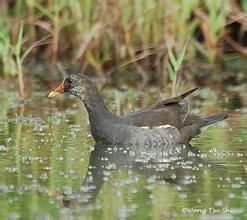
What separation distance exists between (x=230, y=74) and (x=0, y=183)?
5342 mm

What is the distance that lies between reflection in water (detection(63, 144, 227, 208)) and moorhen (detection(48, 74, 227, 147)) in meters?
0.13

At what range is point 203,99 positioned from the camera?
10516 millimetres

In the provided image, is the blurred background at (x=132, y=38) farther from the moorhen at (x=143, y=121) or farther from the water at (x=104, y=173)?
the moorhen at (x=143, y=121)

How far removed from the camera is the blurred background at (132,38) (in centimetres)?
1062

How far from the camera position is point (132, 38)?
10883 mm

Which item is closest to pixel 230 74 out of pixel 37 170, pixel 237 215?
pixel 37 170

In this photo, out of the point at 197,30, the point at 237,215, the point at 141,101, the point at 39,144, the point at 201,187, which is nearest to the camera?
the point at 237,215

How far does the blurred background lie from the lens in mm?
10617

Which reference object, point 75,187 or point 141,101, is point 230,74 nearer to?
point 141,101

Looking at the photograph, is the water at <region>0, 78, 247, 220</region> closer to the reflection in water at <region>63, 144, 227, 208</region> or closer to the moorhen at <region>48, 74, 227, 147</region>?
the reflection in water at <region>63, 144, 227, 208</region>

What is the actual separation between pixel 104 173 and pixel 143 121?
52.0 inches

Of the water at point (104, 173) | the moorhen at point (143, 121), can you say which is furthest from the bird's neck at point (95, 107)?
the water at point (104, 173)

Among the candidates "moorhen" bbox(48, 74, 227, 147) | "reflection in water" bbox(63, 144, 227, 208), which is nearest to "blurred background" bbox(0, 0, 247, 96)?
"moorhen" bbox(48, 74, 227, 147)

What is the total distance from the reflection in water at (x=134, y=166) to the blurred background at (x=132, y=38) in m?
2.19
